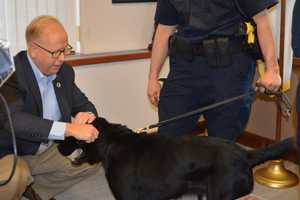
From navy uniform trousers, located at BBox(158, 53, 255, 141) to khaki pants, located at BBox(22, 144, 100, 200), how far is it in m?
0.58

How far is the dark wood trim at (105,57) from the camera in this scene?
2.79m

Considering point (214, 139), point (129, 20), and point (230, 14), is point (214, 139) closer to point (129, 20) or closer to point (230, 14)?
point (230, 14)

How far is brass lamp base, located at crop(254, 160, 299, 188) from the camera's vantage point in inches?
110

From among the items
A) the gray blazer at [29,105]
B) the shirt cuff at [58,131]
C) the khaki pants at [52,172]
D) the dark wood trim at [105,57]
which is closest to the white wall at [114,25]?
the dark wood trim at [105,57]

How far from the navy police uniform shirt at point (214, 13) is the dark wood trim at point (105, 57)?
3.52 feet

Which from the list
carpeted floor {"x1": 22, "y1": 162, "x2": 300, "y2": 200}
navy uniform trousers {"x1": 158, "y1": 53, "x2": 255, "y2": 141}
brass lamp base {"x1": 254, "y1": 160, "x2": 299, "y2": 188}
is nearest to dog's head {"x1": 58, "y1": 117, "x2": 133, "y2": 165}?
navy uniform trousers {"x1": 158, "y1": 53, "x2": 255, "y2": 141}

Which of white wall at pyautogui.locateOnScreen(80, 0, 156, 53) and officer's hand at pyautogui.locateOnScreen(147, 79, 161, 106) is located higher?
white wall at pyautogui.locateOnScreen(80, 0, 156, 53)

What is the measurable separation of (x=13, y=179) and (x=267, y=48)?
1.18 m

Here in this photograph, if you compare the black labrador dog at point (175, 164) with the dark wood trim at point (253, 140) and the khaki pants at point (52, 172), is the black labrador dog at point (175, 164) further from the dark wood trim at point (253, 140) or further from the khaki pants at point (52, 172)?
the dark wood trim at point (253, 140)

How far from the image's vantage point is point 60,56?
1.90 meters

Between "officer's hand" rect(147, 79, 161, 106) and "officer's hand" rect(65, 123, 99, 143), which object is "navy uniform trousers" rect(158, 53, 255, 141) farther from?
"officer's hand" rect(65, 123, 99, 143)

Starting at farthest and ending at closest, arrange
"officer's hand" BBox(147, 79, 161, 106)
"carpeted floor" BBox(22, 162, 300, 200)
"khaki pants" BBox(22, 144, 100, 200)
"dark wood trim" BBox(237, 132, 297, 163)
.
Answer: "dark wood trim" BBox(237, 132, 297, 163), "carpeted floor" BBox(22, 162, 300, 200), "khaki pants" BBox(22, 144, 100, 200), "officer's hand" BBox(147, 79, 161, 106)

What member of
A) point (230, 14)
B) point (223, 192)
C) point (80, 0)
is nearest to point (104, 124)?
point (223, 192)

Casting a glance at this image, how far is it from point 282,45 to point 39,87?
1429 mm
